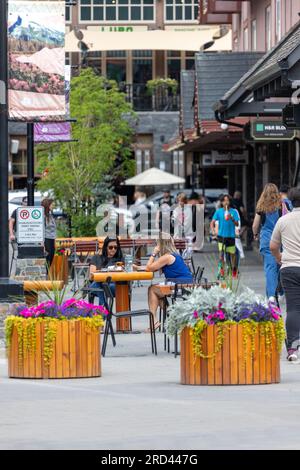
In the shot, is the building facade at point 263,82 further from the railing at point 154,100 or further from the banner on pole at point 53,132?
the railing at point 154,100

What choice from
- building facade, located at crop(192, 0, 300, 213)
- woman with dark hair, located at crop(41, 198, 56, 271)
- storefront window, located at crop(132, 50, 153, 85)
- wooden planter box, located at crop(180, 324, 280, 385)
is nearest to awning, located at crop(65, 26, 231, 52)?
storefront window, located at crop(132, 50, 153, 85)

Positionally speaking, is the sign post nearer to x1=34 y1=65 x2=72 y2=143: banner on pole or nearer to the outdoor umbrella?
x1=34 y1=65 x2=72 y2=143: banner on pole

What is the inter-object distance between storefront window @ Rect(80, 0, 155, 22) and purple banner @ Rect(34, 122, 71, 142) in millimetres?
42556

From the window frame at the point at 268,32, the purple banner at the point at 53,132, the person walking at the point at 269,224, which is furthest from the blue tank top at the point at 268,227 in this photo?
the window frame at the point at 268,32

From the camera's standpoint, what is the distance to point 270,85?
2058cm

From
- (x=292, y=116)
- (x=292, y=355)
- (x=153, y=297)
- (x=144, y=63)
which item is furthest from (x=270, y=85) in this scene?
(x=144, y=63)

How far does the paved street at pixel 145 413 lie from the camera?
9234 millimetres

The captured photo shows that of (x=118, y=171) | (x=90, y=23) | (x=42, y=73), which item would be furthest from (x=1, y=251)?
(x=90, y=23)

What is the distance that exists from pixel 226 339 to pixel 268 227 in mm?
6141

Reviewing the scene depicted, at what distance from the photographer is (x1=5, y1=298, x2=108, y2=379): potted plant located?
1294 cm

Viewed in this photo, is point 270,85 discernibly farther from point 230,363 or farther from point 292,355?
point 230,363

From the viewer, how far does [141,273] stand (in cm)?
1708

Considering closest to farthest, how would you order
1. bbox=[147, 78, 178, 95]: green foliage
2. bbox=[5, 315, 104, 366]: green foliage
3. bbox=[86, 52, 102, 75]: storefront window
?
bbox=[5, 315, 104, 366]: green foliage < bbox=[147, 78, 178, 95]: green foliage < bbox=[86, 52, 102, 75]: storefront window

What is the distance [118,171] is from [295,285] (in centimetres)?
3063
